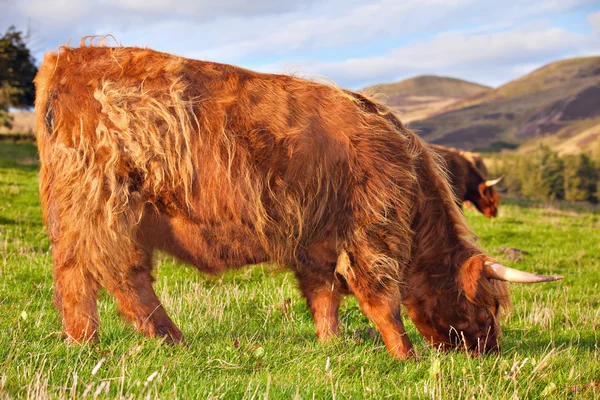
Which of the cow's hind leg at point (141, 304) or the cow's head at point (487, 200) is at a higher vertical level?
the cow's hind leg at point (141, 304)

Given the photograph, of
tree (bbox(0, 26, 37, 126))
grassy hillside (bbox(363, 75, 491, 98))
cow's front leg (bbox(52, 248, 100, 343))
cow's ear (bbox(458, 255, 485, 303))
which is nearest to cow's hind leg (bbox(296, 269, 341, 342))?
cow's ear (bbox(458, 255, 485, 303))

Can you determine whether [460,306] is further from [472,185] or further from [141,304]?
[472,185]

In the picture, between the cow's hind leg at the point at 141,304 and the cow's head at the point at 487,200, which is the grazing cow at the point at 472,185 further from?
the cow's hind leg at the point at 141,304

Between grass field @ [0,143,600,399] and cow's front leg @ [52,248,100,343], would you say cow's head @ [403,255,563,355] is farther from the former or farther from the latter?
cow's front leg @ [52,248,100,343]

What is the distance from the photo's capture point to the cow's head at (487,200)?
A: 18172 mm

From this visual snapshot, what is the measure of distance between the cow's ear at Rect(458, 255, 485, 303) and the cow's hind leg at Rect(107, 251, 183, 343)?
206 centimetres

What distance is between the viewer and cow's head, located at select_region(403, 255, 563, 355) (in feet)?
14.3

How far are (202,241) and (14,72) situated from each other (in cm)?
2896

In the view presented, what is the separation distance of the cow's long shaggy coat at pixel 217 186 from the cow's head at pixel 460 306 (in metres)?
0.01

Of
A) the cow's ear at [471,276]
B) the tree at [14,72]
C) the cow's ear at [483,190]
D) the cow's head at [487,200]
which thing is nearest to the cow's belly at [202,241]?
the cow's ear at [471,276]

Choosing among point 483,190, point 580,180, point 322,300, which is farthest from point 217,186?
point 580,180

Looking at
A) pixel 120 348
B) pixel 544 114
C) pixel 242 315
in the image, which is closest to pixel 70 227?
pixel 120 348

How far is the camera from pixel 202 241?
164 inches

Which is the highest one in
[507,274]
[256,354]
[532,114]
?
[532,114]
